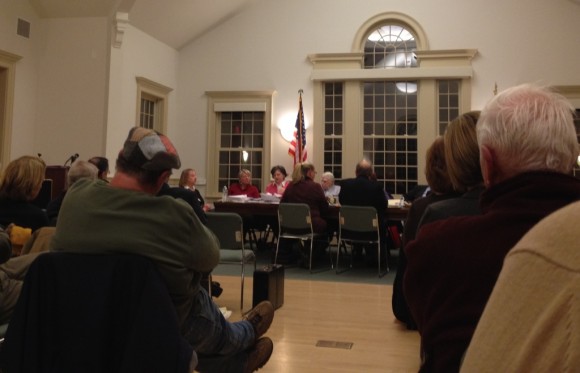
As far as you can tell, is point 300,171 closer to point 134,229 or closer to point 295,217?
point 295,217

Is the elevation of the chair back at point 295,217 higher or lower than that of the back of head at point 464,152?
lower

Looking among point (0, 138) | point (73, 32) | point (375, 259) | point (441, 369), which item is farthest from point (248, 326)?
point (73, 32)

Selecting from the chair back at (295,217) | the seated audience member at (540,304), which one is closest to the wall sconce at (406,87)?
the chair back at (295,217)

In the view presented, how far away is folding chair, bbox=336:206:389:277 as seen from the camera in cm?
590

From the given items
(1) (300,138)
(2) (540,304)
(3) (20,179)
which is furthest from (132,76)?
(2) (540,304)

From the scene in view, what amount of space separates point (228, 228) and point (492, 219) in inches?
149

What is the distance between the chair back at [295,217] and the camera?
6.12 meters

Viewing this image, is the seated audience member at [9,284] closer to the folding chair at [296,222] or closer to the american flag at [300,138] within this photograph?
the folding chair at [296,222]

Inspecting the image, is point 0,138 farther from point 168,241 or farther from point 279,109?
point 168,241

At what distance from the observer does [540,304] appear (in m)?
0.47

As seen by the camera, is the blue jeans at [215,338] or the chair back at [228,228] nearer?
the blue jeans at [215,338]

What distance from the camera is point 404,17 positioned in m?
10.0

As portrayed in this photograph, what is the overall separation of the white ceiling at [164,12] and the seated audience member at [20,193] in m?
5.96

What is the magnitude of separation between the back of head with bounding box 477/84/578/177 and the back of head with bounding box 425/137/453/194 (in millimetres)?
1395
